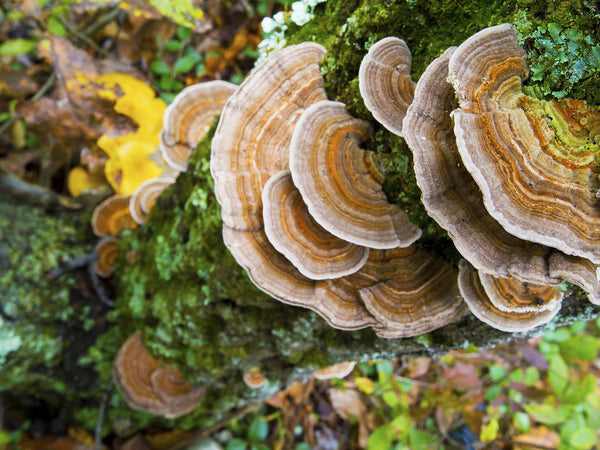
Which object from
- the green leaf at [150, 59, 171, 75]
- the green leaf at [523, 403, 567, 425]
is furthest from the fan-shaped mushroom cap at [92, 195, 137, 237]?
the green leaf at [523, 403, 567, 425]

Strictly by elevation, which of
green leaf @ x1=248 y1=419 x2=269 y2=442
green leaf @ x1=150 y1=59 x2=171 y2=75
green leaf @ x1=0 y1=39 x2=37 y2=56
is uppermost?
green leaf @ x1=150 y1=59 x2=171 y2=75

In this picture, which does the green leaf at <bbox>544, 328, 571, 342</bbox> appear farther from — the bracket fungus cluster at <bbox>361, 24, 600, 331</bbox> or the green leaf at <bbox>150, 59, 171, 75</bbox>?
the green leaf at <bbox>150, 59, 171, 75</bbox>

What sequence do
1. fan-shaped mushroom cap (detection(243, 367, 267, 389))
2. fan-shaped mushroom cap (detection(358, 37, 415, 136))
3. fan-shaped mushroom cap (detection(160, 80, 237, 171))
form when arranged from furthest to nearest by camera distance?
fan-shaped mushroom cap (detection(243, 367, 267, 389))
fan-shaped mushroom cap (detection(160, 80, 237, 171))
fan-shaped mushroom cap (detection(358, 37, 415, 136))

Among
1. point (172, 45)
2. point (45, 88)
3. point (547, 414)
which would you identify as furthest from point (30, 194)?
point (547, 414)

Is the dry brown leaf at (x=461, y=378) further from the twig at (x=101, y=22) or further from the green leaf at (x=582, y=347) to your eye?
the twig at (x=101, y=22)

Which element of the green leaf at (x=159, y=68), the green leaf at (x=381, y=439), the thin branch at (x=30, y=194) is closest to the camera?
the green leaf at (x=381, y=439)

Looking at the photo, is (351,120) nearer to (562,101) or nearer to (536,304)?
(562,101)

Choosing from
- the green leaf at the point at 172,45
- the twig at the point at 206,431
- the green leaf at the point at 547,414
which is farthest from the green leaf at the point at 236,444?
the green leaf at the point at 172,45
